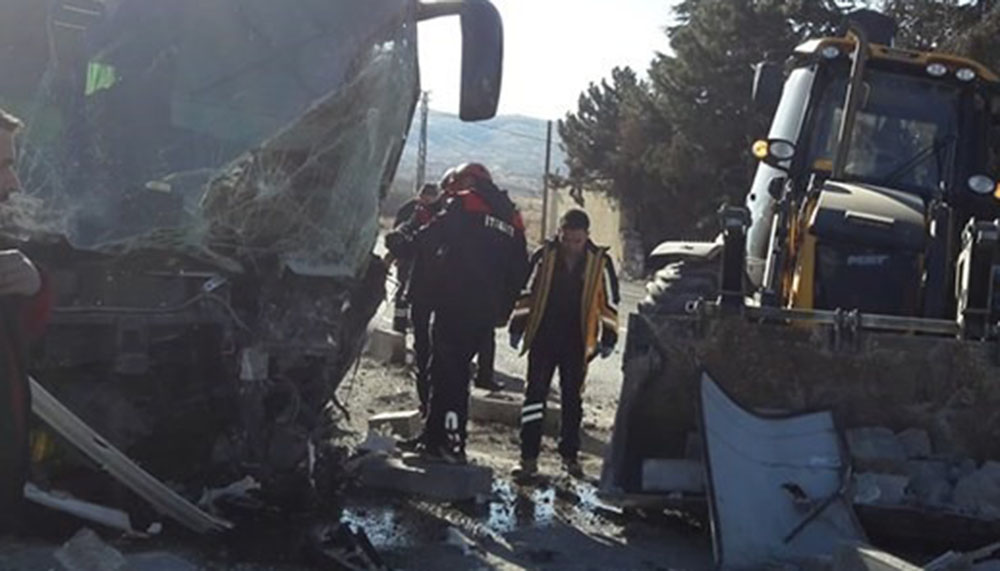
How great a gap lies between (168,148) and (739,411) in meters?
2.94

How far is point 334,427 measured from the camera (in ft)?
24.8

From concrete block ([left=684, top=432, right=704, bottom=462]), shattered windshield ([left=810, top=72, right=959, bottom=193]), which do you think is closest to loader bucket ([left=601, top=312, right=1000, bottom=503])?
concrete block ([left=684, top=432, right=704, bottom=462])

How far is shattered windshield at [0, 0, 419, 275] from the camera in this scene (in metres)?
4.84

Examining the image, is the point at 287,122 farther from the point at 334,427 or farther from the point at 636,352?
the point at 334,427

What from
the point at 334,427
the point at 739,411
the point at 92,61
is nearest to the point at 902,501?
the point at 739,411

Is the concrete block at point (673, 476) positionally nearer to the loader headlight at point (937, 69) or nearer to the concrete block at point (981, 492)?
the concrete block at point (981, 492)

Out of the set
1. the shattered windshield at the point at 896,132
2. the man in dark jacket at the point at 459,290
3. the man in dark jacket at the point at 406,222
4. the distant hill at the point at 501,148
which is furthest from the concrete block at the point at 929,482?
the distant hill at the point at 501,148

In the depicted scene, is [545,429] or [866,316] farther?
[545,429]

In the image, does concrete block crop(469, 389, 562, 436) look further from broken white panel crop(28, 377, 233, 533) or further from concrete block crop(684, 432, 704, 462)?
broken white panel crop(28, 377, 233, 533)

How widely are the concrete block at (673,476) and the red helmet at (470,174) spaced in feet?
6.46

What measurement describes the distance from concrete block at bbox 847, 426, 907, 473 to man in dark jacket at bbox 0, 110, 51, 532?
376cm

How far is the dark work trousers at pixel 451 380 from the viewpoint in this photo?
6.72 metres

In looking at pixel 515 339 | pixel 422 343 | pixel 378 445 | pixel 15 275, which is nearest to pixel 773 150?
pixel 515 339

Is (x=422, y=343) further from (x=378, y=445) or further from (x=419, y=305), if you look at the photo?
(x=378, y=445)
